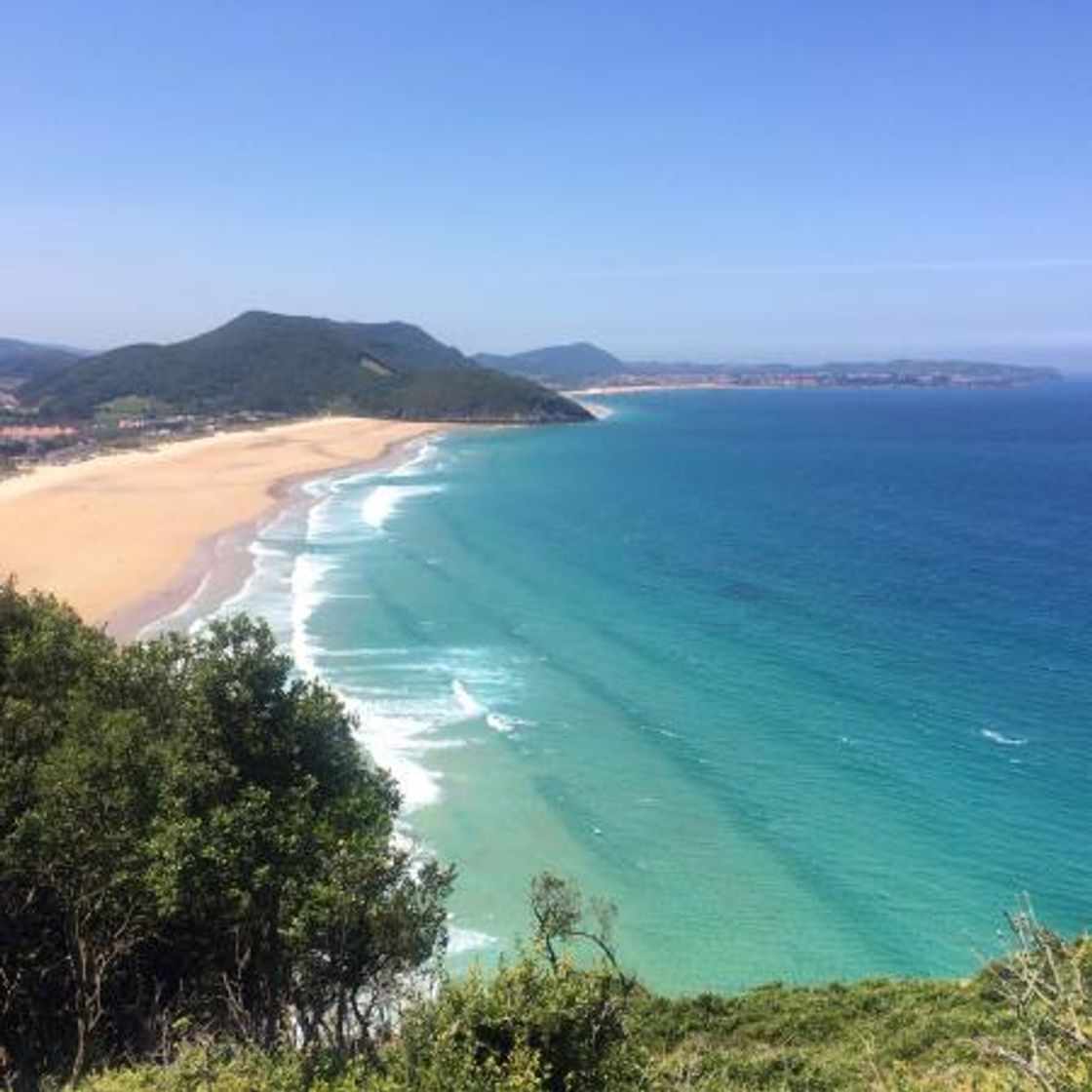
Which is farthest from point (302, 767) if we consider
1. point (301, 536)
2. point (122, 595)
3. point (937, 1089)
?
point (301, 536)

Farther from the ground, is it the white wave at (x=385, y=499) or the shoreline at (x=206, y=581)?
the white wave at (x=385, y=499)

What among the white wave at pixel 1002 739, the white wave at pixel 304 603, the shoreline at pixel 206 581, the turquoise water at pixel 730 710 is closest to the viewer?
the turquoise water at pixel 730 710

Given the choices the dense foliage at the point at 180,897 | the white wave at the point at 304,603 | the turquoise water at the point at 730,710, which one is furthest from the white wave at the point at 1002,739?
the dense foliage at the point at 180,897

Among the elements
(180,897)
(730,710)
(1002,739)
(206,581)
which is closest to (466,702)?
(730,710)

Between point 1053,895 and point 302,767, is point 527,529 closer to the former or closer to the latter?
point 1053,895

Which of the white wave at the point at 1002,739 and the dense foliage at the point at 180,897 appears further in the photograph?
the white wave at the point at 1002,739

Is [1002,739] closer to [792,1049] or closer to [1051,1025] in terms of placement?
[792,1049]

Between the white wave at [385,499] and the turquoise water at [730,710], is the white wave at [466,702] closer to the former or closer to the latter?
the turquoise water at [730,710]
